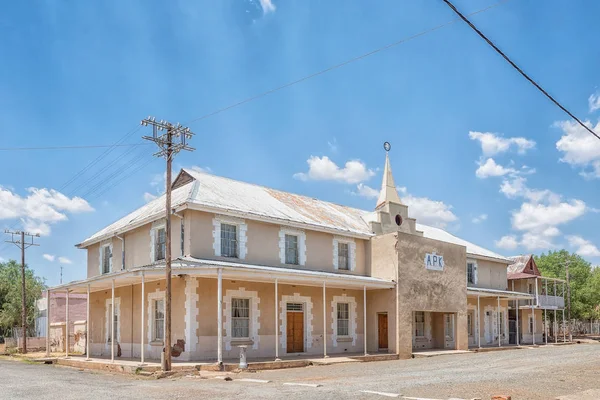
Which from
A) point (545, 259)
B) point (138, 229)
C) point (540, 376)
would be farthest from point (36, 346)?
point (545, 259)

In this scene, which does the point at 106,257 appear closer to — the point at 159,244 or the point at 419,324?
the point at 159,244

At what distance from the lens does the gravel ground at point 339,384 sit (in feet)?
42.8

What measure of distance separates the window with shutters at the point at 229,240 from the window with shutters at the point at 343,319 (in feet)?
20.8

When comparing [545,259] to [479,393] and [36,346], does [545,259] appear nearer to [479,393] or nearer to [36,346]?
[36,346]

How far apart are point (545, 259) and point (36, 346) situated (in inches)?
2292

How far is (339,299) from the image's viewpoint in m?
27.5

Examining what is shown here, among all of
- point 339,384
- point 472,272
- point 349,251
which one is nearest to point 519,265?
point 472,272

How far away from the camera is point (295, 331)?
83.7 ft

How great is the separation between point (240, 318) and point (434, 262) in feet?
36.4

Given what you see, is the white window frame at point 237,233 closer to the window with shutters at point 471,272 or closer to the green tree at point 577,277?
the window with shutters at point 471,272

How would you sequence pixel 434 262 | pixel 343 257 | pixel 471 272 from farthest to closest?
pixel 471 272, pixel 434 262, pixel 343 257

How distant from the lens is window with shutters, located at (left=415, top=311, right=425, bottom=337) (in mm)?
31844

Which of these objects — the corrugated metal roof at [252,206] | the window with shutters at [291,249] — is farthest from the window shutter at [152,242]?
the window with shutters at [291,249]

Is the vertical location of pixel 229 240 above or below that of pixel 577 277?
above
